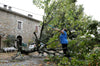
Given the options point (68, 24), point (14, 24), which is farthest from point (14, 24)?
point (68, 24)

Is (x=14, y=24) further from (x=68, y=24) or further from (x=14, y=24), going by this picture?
(x=68, y=24)

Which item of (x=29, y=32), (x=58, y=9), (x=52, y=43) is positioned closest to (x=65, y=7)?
(x=58, y=9)

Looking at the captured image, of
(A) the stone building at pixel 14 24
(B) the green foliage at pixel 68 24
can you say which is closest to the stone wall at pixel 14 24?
(A) the stone building at pixel 14 24

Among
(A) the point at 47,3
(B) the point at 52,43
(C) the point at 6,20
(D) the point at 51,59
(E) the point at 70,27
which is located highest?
(A) the point at 47,3

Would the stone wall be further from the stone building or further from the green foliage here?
the green foliage

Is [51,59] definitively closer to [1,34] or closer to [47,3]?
[47,3]

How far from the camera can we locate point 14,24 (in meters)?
14.7

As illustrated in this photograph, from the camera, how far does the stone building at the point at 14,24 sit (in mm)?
12776

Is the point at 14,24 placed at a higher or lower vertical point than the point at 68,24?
higher

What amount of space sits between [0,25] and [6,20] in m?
1.25

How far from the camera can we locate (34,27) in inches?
754

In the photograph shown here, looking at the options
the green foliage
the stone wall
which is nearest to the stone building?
the stone wall

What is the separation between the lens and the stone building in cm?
1278

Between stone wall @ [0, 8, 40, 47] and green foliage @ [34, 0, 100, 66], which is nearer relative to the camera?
green foliage @ [34, 0, 100, 66]
